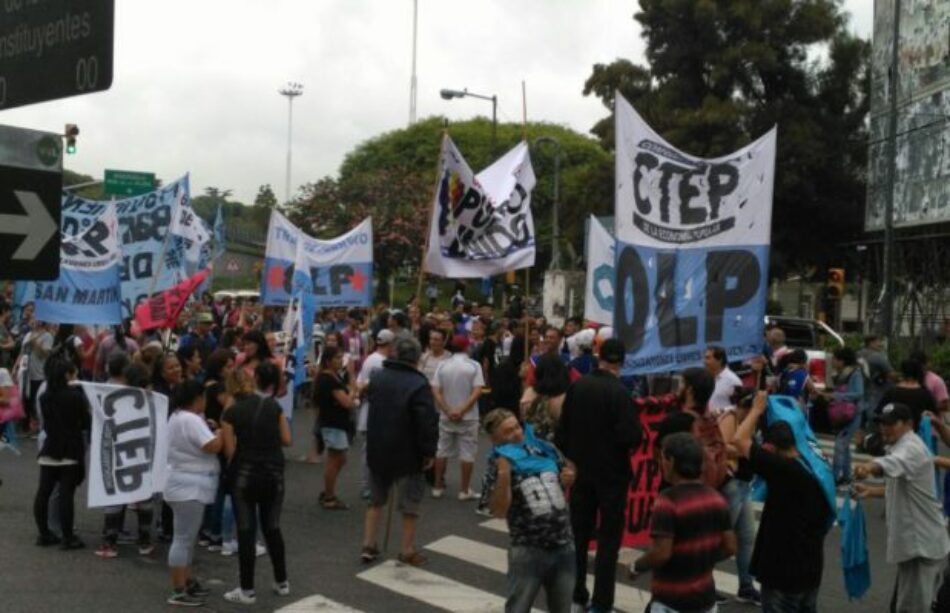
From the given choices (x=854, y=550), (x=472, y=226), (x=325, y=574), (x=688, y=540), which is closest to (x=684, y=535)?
(x=688, y=540)

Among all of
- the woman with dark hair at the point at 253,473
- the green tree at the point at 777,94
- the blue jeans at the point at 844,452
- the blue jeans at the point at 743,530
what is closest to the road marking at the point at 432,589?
the woman with dark hair at the point at 253,473

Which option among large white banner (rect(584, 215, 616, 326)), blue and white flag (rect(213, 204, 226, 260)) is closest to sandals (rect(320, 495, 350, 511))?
large white banner (rect(584, 215, 616, 326))

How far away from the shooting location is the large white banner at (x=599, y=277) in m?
13.1

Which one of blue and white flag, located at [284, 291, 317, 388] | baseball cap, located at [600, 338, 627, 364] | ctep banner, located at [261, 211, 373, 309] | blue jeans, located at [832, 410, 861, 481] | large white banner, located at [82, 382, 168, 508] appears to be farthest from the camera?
ctep banner, located at [261, 211, 373, 309]

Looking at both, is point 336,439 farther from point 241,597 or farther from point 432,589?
point 241,597

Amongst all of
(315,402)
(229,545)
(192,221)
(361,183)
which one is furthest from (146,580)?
(361,183)

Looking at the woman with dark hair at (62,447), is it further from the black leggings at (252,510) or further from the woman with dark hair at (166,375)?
the black leggings at (252,510)

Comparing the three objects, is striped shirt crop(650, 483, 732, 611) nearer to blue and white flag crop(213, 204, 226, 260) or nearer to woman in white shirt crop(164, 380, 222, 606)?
woman in white shirt crop(164, 380, 222, 606)

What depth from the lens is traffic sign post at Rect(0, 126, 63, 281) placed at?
3.88 metres

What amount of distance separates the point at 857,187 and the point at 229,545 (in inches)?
1317

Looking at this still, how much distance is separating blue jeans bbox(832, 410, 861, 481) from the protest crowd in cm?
148

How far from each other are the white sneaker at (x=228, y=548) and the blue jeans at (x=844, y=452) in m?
6.52

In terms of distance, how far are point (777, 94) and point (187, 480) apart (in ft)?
112

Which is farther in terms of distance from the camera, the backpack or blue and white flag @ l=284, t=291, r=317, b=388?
blue and white flag @ l=284, t=291, r=317, b=388
